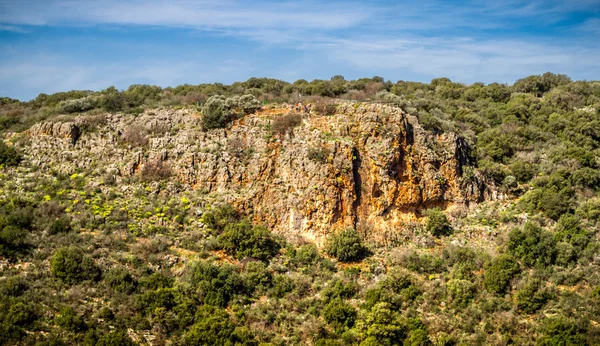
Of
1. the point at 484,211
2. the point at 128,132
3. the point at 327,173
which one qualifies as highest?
the point at 128,132

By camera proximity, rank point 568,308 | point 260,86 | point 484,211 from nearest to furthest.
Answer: point 568,308
point 484,211
point 260,86

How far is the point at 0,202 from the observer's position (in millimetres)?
37125

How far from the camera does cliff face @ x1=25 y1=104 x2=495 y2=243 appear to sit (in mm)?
39094

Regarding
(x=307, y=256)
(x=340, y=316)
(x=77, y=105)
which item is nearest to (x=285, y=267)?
(x=307, y=256)

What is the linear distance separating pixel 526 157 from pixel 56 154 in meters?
37.9

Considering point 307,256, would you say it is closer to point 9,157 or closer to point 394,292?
point 394,292

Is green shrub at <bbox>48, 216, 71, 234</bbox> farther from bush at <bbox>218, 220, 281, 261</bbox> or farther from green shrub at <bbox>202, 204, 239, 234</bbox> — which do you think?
bush at <bbox>218, 220, 281, 261</bbox>

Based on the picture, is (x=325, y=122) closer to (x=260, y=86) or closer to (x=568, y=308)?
(x=260, y=86)

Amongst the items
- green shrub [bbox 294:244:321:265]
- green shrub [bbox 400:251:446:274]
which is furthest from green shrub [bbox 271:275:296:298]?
green shrub [bbox 400:251:446:274]

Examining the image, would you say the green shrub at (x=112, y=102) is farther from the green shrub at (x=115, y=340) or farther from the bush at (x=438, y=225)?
the bush at (x=438, y=225)

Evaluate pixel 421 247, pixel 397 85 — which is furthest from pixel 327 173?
pixel 397 85

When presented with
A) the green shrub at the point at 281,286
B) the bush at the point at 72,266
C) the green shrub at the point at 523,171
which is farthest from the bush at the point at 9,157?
the green shrub at the point at 523,171

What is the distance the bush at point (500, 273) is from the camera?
33812 millimetres

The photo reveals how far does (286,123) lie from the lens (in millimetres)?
43188
